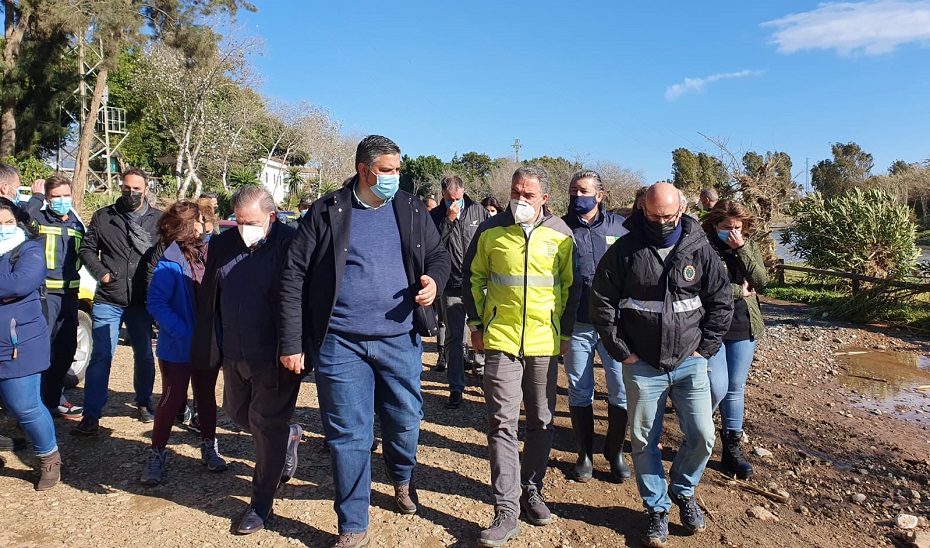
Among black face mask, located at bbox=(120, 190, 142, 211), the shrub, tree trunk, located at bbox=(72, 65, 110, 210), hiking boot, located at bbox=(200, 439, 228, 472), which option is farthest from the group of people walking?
tree trunk, located at bbox=(72, 65, 110, 210)

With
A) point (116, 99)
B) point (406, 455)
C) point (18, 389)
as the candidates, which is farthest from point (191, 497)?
point (116, 99)

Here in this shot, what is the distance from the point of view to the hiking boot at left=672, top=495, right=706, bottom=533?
11.3 ft

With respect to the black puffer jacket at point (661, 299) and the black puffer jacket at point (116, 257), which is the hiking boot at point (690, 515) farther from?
the black puffer jacket at point (116, 257)

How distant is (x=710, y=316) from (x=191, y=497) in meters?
3.33

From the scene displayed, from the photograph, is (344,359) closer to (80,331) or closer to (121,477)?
(121,477)

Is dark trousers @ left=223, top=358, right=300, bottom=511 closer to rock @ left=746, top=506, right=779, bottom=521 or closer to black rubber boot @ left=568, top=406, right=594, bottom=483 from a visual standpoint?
black rubber boot @ left=568, top=406, right=594, bottom=483

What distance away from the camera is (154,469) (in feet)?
13.2

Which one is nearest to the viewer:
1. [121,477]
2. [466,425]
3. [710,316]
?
[710,316]

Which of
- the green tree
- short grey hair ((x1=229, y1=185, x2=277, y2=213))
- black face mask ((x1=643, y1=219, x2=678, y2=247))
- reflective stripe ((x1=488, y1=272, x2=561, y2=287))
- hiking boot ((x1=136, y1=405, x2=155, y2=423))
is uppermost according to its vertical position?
the green tree

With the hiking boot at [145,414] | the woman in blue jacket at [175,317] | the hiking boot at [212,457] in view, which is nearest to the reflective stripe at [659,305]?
the woman in blue jacket at [175,317]

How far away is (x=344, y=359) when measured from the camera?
3182 mm

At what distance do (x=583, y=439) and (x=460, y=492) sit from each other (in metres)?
0.93

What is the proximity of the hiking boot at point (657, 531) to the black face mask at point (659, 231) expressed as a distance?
1.49 metres

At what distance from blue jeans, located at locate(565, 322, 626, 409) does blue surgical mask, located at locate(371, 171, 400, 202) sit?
1.63m
